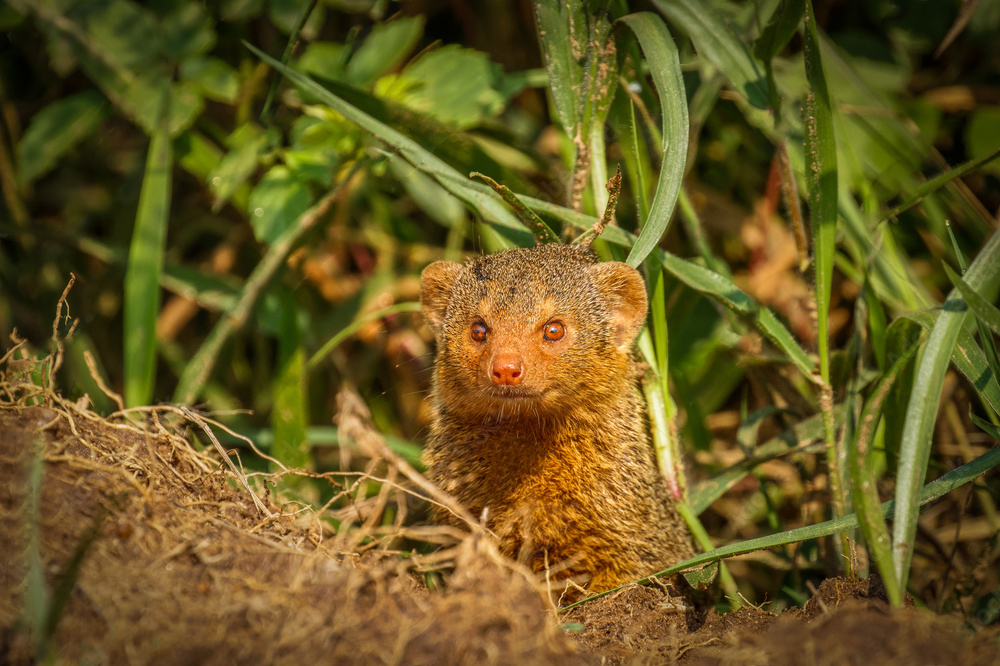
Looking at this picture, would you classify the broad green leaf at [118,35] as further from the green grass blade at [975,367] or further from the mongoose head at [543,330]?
the green grass blade at [975,367]

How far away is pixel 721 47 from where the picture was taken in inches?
97.4

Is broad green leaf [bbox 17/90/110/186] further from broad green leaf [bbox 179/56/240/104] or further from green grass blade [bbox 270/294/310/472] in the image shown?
green grass blade [bbox 270/294/310/472]

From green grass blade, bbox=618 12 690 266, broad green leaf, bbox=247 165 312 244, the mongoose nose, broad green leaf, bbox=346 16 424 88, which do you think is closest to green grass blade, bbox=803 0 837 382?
green grass blade, bbox=618 12 690 266

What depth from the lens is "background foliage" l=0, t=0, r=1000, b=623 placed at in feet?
7.70

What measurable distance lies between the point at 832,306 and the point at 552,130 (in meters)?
1.70

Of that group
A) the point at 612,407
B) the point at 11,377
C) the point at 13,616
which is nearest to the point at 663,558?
the point at 612,407

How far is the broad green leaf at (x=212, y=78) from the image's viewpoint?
3125 mm

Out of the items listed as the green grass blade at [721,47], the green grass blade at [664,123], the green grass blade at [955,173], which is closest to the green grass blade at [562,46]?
the green grass blade at [664,123]

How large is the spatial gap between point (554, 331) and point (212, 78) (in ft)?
6.22

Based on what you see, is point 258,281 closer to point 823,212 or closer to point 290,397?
point 290,397

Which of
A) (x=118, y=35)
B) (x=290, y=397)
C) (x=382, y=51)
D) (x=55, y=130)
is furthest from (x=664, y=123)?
(x=55, y=130)

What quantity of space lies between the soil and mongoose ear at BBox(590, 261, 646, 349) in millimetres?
944

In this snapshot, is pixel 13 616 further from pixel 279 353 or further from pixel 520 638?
pixel 279 353

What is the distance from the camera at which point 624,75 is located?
8.52 feet
